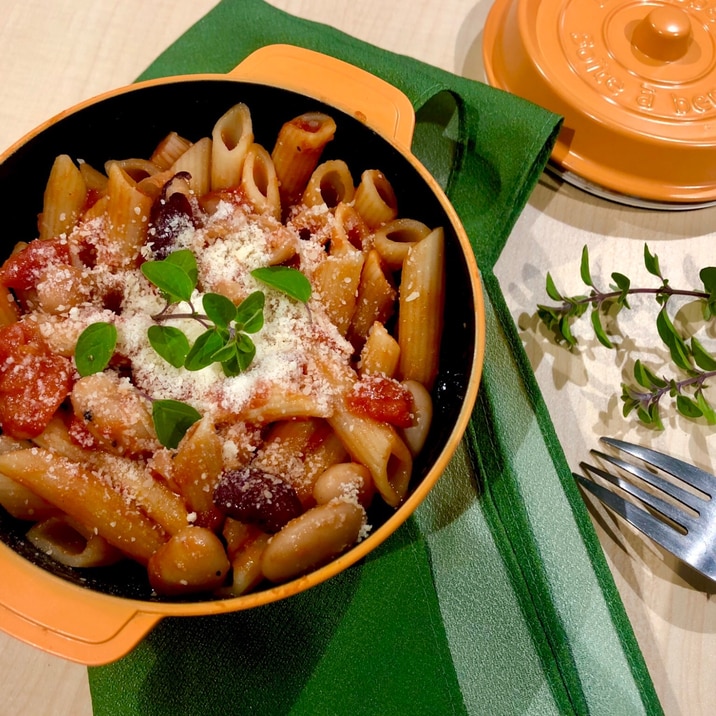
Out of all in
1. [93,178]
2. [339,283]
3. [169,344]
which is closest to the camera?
[169,344]

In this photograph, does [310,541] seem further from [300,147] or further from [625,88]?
[625,88]

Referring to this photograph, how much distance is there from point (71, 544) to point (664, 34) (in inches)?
55.7

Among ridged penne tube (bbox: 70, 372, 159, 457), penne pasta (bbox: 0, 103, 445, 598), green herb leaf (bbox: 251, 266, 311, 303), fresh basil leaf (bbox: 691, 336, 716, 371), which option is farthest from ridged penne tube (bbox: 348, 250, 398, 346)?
fresh basil leaf (bbox: 691, 336, 716, 371)

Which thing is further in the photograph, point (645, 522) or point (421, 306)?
point (645, 522)

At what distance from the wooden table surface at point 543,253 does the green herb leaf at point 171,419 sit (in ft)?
1.66

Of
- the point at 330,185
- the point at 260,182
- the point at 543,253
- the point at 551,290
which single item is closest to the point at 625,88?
the point at 543,253

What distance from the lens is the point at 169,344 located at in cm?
90

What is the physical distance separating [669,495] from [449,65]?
42.2 inches

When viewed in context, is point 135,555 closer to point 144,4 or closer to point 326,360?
point 326,360

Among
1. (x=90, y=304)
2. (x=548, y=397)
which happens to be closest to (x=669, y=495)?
(x=548, y=397)

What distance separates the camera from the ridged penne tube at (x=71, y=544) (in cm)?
88

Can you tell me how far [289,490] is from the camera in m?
0.88

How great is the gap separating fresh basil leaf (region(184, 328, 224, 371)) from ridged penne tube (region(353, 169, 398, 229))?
341 millimetres

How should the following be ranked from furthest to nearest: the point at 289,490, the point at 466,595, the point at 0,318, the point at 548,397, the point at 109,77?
the point at 109,77 → the point at 548,397 → the point at 466,595 → the point at 0,318 → the point at 289,490
